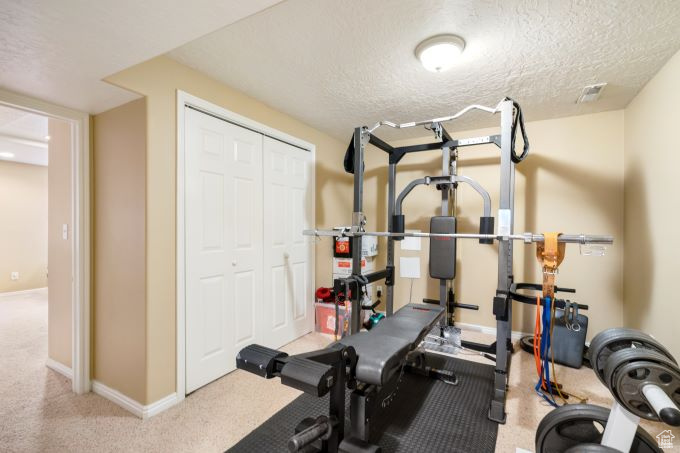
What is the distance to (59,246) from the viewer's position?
2.42 metres

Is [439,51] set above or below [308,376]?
above

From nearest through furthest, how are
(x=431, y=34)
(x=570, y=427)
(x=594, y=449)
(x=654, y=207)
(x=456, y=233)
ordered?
(x=594, y=449), (x=570, y=427), (x=431, y=34), (x=654, y=207), (x=456, y=233)

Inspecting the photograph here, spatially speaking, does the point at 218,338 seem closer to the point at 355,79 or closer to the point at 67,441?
the point at 67,441

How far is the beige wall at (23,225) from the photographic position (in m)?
5.11

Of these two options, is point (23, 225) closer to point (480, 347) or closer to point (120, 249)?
point (120, 249)

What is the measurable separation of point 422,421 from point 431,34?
234cm

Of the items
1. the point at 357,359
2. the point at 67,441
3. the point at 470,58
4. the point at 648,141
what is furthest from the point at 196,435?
the point at 648,141

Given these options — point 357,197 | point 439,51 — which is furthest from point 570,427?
point 439,51

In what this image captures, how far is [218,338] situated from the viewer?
92.7 inches

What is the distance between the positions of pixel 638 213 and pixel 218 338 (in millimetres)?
3634

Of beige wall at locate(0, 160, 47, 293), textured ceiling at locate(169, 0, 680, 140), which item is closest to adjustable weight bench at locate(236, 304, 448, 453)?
textured ceiling at locate(169, 0, 680, 140)

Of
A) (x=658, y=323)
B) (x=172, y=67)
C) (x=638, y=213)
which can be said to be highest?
(x=172, y=67)

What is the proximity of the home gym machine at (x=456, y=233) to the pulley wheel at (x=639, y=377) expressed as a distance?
0.88 meters

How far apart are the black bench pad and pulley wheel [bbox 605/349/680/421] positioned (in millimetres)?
801
